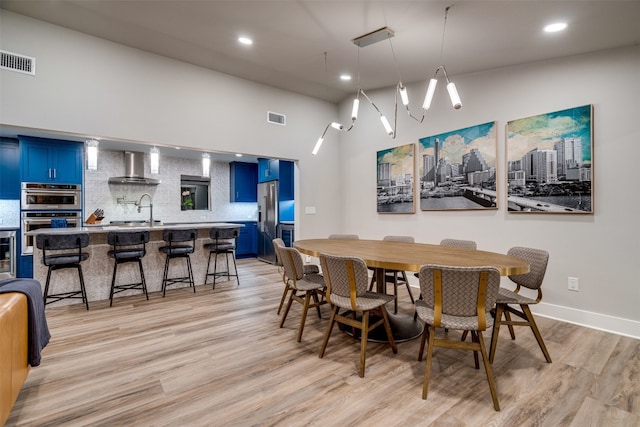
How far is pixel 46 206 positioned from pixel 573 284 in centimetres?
768

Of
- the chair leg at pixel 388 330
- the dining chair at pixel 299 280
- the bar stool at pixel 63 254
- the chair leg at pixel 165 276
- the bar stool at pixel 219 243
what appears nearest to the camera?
the chair leg at pixel 388 330

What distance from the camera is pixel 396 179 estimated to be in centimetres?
467

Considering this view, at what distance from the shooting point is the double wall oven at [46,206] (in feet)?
16.5

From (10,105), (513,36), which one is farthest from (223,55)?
(513,36)

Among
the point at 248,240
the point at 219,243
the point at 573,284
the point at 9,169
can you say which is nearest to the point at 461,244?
the point at 573,284

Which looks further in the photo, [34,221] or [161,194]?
[161,194]

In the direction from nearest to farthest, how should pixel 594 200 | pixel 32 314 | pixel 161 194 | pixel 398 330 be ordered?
1. pixel 32 314
2. pixel 398 330
3. pixel 594 200
4. pixel 161 194

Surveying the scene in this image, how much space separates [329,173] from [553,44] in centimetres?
340

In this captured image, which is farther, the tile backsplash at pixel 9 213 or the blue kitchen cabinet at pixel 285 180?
the blue kitchen cabinet at pixel 285 180

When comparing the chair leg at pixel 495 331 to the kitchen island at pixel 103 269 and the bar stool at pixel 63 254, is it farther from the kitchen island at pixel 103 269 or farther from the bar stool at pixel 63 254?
the bar stool at pixel 63 254

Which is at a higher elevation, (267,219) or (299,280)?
(267,219)

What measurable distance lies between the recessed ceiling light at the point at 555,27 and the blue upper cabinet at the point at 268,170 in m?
4.50

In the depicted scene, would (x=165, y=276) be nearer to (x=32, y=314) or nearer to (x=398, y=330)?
(x=32, y=314)

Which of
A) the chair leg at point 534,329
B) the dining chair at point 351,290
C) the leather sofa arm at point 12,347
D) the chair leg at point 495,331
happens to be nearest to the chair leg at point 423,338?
the dining chair at point 351,290
